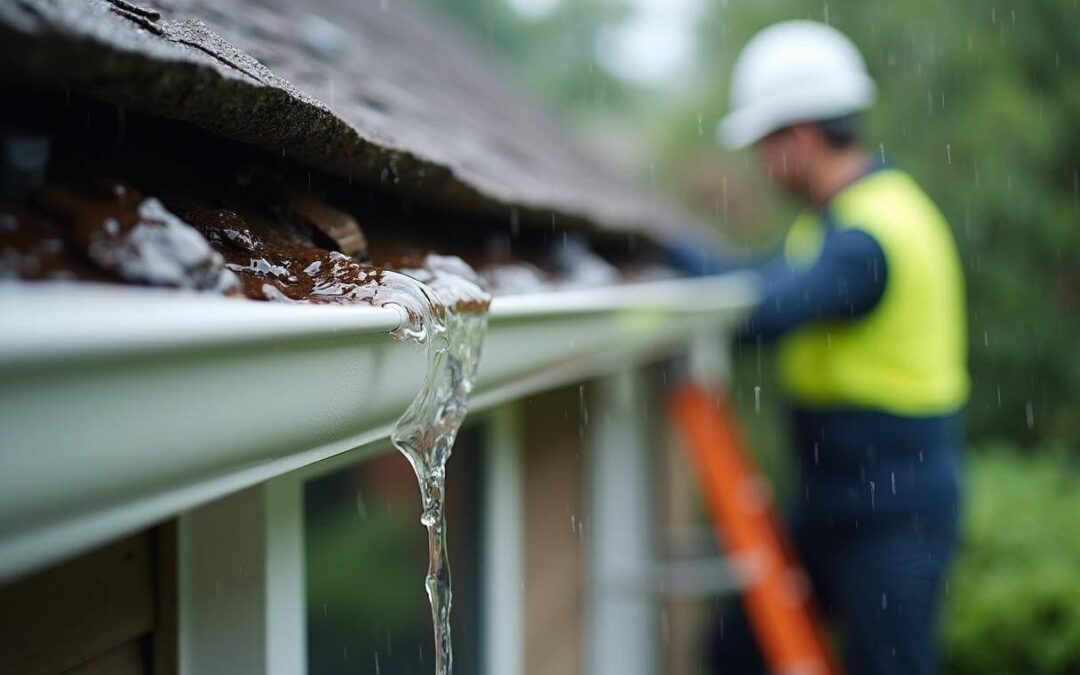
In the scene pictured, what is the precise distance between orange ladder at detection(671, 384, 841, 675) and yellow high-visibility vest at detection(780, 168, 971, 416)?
55 centimetres

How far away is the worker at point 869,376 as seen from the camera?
3195 mm

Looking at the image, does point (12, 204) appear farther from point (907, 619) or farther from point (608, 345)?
point (907, 619)

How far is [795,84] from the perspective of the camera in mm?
3775

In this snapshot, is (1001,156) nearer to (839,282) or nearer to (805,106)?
(805,106)

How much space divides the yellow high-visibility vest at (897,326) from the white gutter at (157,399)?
2562 millimetres

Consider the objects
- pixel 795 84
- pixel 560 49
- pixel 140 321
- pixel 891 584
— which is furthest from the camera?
pixel 560 49

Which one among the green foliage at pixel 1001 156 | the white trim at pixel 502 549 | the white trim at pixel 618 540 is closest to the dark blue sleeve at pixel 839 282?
the white trim at pixel 502 549

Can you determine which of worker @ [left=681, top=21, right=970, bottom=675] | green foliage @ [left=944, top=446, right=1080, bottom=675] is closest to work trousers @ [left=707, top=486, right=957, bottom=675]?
worker @ [left=681, top=21, right=970, bottom=675]

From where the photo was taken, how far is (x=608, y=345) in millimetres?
2256

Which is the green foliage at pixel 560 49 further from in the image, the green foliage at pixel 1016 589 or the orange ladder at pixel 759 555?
the orange ladder at pixel 759 555

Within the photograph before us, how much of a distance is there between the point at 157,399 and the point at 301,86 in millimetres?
1001

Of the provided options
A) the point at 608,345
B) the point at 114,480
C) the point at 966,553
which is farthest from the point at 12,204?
the point at 966,553

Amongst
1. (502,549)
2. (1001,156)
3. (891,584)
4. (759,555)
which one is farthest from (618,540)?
(1001,156)

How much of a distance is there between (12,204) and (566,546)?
11.8ft
